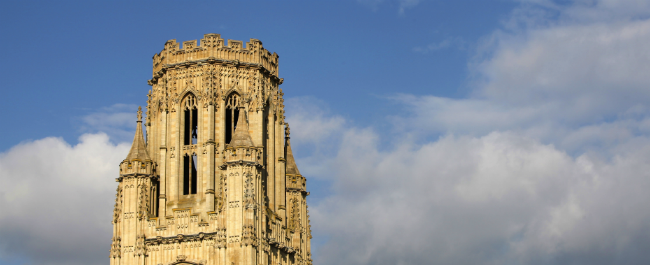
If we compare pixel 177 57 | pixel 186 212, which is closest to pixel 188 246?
pixel 186 212

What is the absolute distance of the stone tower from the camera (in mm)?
73625

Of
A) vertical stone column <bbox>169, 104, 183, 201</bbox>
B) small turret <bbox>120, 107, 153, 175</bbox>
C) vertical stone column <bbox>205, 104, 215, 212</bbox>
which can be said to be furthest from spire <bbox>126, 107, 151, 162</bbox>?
vertical stone column <bbox>205, 104, 215, 212</bbox>

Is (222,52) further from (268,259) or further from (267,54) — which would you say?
(268,259)

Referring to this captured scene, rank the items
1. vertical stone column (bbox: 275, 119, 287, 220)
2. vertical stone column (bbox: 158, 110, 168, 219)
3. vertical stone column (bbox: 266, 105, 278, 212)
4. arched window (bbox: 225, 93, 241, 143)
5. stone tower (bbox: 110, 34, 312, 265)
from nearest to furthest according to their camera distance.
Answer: stone tower (bbox: 110, 34, 312, 265)
vertical stone column (bbox: 158, 110, 168, 219)
arched window (bbox: 225, 93, 241, 143)
vertical stone column (bbox: 266, 105, 278, 212)
vertical stone column (bbox: 275, 119, 287, 220)

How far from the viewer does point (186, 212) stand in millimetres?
75062

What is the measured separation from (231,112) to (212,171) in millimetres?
4376

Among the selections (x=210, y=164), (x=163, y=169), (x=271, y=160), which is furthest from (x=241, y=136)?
(x=163, y=169)

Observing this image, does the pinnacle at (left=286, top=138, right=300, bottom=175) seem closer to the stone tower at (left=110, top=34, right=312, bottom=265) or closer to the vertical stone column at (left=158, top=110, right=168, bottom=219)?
the stone tower at (left=110, top=34, right=312, bottom=265)

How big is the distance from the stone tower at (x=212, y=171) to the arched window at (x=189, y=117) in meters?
0.06

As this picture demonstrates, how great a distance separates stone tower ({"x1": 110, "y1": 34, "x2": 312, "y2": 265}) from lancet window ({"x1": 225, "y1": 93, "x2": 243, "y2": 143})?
0.20ft

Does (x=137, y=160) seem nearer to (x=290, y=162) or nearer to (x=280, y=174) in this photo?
(x=280, y=174)

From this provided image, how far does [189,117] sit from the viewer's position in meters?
78.5

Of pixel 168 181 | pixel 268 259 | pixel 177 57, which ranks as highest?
pixel 177 57

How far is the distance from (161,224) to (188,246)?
2.43 m
